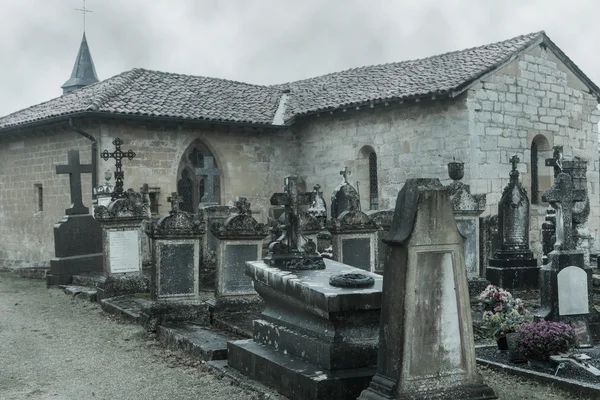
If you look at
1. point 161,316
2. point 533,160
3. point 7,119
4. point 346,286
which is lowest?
point 161,316

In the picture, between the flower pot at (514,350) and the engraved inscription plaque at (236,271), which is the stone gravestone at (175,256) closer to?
the engraved inscription plaque at (236,271)

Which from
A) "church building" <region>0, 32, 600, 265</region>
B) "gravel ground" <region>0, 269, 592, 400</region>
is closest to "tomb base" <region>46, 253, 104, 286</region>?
"gravel ground" <region>0, 269, 592, 400</region>

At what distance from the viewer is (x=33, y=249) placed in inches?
853

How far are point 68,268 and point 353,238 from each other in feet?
21.0

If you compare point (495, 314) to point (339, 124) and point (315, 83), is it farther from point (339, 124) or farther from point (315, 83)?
point (315, 83)

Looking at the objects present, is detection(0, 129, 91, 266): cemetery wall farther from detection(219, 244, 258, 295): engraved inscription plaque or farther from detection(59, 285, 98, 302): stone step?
detection(219, 244, 258, 295): engraved inscription plaque

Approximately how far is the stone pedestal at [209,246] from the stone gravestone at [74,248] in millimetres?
2389

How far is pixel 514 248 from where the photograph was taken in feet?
42.2

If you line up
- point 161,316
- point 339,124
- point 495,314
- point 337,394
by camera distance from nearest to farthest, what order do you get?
point 337,394
point 495,314
point 161,316
point 339,124

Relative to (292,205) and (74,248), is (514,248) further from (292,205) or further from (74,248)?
(74,248)

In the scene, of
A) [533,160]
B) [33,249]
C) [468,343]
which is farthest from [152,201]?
[468,343]

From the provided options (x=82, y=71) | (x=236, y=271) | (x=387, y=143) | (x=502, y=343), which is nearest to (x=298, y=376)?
(x=502, y=343)

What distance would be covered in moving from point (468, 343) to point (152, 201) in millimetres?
15723

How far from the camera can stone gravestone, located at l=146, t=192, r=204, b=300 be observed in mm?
9930
